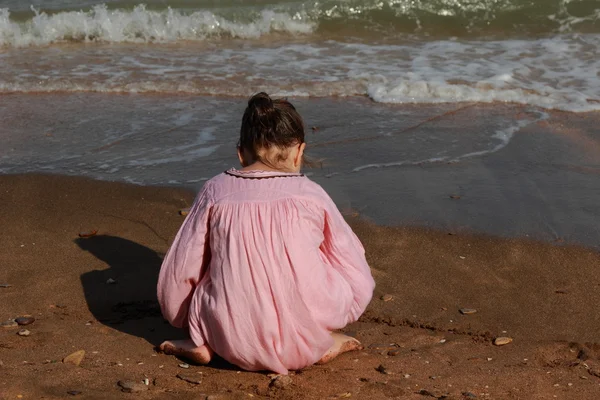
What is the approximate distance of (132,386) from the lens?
2.96 m

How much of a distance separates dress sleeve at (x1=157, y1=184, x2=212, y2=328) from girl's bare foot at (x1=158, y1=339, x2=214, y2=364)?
0.09 meters

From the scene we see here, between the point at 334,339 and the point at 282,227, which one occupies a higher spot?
the point at 282,227

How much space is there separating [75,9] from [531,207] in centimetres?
939

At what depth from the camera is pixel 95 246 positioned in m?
4.46

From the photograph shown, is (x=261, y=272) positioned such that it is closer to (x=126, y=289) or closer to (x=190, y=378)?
(x=190, y=378)

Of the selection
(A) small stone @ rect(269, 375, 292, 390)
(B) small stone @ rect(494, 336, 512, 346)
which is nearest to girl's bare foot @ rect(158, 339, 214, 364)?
(A) small stone @ rect(269, 375, 292, 390)

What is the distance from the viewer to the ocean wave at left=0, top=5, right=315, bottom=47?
442 inches

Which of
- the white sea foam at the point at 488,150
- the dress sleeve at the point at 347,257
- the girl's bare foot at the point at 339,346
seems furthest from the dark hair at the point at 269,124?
the white sea foam at the point at 488,150

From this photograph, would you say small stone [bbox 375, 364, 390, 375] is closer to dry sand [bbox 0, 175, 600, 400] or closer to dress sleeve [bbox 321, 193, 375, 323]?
dry sand [bbox 0, 175, 600, 400]

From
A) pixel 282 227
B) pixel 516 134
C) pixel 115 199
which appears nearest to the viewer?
pixel 282 227

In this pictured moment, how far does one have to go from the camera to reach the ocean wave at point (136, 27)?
1122 cm

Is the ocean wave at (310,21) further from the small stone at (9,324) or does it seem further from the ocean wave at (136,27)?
the small stone at (9,324)

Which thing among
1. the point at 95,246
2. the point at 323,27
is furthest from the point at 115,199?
the point at 323,27

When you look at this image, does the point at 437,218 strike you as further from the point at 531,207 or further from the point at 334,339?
the point at 334,339
